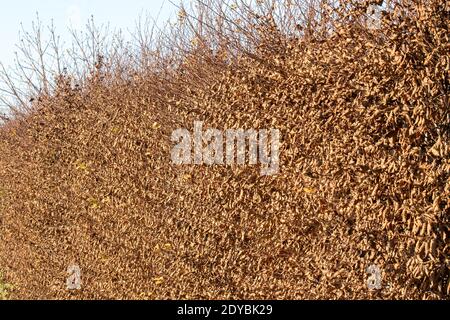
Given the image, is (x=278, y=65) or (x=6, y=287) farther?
(x=6, y=287)

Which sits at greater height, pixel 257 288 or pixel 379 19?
pixel 379 19

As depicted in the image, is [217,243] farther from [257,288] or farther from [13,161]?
[13,161]

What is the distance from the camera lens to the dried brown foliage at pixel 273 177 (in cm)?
375

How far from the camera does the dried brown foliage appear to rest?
3746mm

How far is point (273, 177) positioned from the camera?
4953 millimetres

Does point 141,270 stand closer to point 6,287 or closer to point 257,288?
point 257,288

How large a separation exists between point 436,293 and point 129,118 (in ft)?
13.3

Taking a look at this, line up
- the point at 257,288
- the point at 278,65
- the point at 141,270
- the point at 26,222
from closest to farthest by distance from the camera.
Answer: the point at 278,65, the point at 257,288, the point at 141,270, the point at 26,222

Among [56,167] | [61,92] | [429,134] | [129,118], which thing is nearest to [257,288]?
[429,134]

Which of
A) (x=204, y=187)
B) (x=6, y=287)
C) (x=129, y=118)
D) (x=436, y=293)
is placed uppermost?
(x=129, y=118)

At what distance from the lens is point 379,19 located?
4074 millimetres
